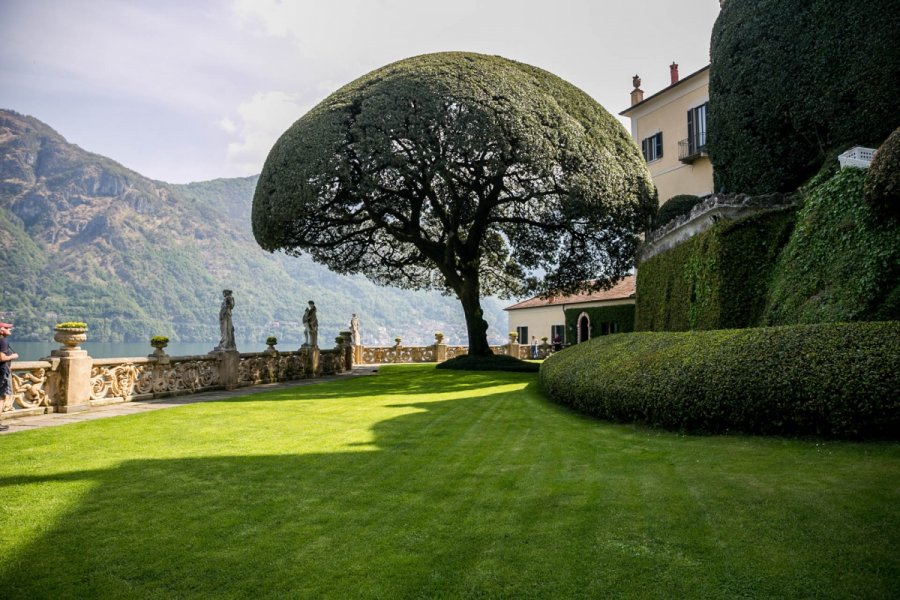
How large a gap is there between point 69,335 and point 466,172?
52.9ft

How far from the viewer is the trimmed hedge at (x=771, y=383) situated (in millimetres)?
6520

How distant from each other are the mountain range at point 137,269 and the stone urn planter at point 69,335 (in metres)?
86.2

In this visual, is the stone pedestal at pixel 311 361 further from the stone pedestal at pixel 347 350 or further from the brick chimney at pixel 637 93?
the brick chimney at pixel 637 93

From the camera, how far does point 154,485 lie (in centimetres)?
541

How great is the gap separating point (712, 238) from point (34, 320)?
4042 inches

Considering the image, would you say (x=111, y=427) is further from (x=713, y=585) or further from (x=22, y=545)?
(x=713, y=585)

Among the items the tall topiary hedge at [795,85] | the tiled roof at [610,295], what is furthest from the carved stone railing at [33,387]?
the tiled roof at [610,295]

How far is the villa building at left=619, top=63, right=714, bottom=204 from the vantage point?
25797 mm

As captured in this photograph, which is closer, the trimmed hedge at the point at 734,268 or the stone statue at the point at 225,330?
the trimmed hedge at the point at 734,268

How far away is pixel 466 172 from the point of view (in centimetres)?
2316

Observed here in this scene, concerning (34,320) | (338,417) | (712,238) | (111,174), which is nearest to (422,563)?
(338,417)

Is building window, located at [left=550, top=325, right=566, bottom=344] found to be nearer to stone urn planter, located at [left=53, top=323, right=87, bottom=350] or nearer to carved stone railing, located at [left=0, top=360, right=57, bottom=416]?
stone urn planter, located at [left=53, top=323, right=87, bottom=350]

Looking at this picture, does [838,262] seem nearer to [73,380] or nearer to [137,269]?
[73,380]

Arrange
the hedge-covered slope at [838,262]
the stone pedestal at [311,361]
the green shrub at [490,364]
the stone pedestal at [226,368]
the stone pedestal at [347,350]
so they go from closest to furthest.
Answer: the hedge-covered slope at [838,262] → the stone pedestal at [226,368] → the stone pedestal at [311,361] → the green shrub at [490,364] → the stone pedestal at [347,350]
